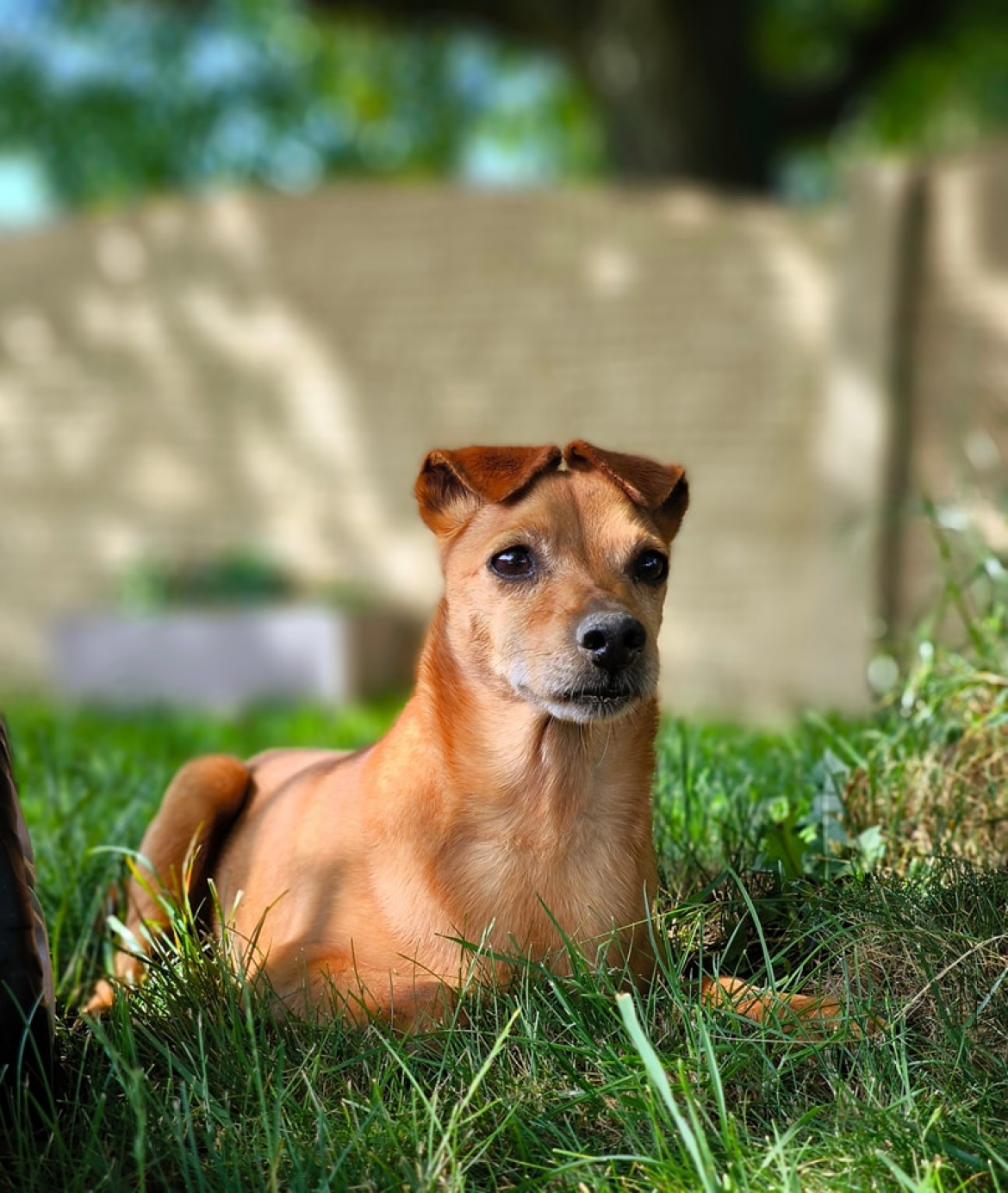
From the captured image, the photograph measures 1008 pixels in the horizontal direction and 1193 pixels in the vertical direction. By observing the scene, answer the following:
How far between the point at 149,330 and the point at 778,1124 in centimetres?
901

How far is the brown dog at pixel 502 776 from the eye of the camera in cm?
246

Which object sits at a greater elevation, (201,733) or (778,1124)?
(778,1124)

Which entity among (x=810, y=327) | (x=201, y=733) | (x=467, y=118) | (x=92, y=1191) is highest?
(x=467, y=118)

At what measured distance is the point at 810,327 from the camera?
28.7 ft

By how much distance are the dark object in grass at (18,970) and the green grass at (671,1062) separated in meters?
0.08

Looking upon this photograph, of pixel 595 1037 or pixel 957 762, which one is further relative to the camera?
pixel 957 762

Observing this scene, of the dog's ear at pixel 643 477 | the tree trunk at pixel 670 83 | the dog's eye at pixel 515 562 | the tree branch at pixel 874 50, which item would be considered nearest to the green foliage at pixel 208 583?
the tree trunk at pixel 670 83

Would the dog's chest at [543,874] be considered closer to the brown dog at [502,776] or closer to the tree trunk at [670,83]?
the brown dog at [502,776]

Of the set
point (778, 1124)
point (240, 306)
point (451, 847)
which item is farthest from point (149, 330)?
point (778, 1124)

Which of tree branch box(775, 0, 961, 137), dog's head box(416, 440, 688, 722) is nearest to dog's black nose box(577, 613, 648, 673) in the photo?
dog's head box(416, 440, 688, 722)

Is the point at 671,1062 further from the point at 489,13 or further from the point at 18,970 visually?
the point at 489,13

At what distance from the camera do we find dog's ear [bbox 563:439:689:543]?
2727mm

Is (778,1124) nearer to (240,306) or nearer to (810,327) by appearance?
(810,327)

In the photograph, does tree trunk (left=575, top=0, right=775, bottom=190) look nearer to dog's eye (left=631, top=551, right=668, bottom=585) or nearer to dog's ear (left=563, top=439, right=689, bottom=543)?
dog's ear (left=563, top=439, right=689, bottom=543)
